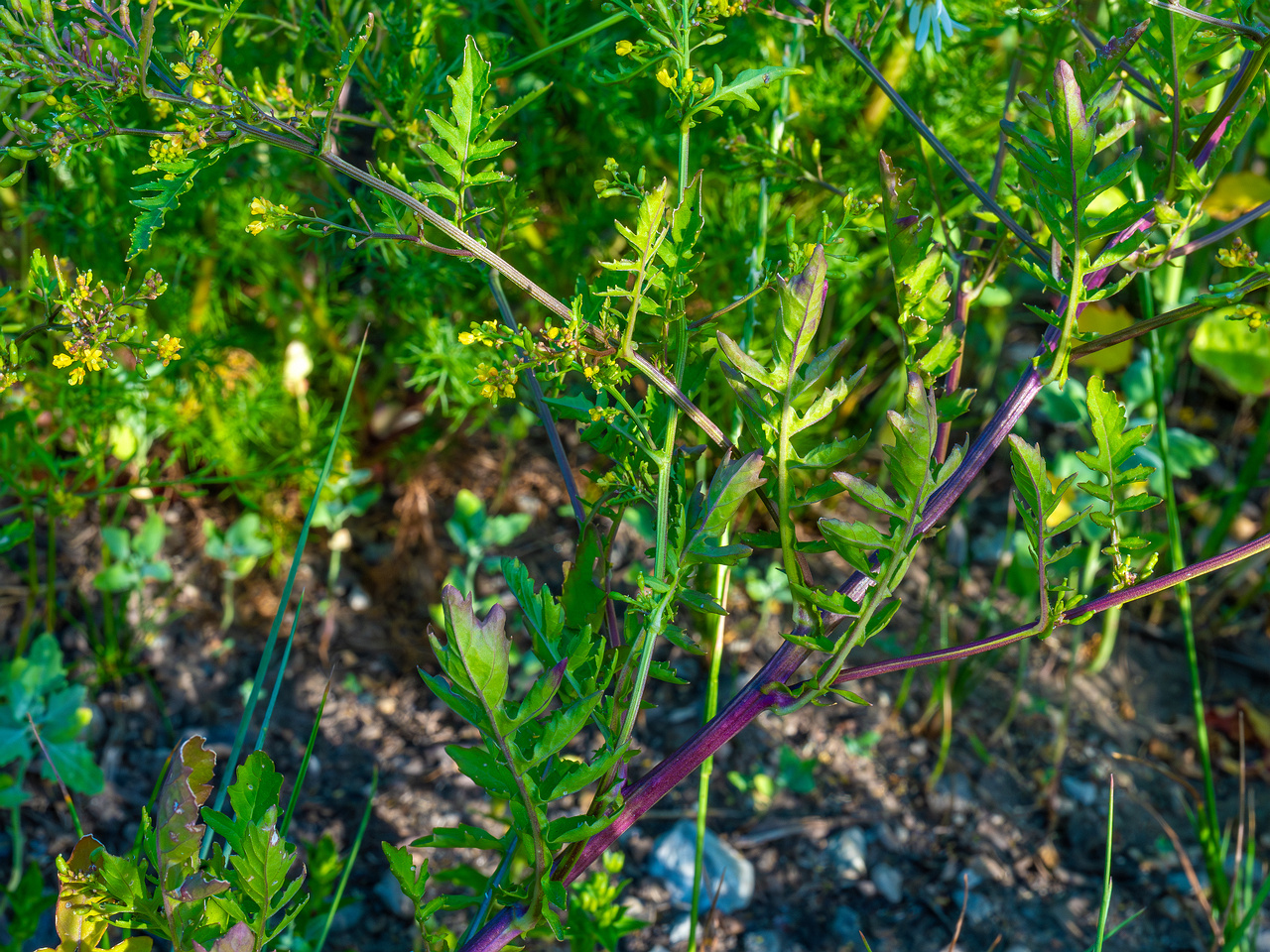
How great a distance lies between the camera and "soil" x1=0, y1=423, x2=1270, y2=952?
1.38m

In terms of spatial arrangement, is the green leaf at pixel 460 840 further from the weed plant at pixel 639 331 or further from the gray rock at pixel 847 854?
the gray rock at pixel 847 854

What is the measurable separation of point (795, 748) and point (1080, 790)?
456 millimetres

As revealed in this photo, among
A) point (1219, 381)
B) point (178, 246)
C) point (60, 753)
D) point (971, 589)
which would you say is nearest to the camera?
point (60, 753)

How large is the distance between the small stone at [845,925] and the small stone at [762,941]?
0.08m

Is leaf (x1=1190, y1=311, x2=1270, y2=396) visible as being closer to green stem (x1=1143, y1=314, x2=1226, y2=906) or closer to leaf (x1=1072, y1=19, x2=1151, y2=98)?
green stem (x1=1143, y1=314, x2=1226, y2=906)

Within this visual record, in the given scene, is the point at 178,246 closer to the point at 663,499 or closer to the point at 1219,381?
the point at 663,499

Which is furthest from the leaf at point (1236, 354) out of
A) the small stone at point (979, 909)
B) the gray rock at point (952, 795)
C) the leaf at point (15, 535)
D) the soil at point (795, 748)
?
the leaf at point (15, 535)

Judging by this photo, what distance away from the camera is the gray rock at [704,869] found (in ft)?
4.52

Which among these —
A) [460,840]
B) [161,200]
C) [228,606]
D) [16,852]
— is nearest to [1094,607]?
[460,840]

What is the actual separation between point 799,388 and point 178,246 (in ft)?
4.37

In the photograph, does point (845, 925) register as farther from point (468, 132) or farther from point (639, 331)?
point (468, 132)

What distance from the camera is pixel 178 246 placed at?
1.64 m

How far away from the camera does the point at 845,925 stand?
4.45ft

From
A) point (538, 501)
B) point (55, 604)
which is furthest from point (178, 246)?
point (538, 501)
